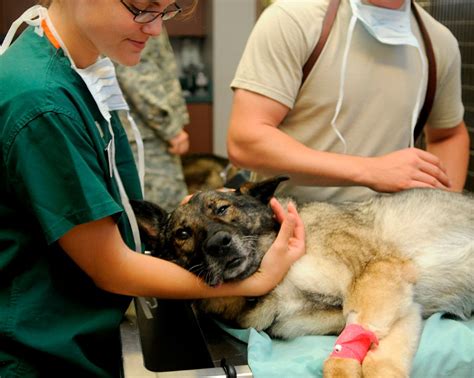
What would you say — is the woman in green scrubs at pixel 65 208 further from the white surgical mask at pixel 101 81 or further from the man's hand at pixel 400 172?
the man's hand at pixel 400 172

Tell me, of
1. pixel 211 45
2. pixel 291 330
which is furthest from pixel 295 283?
pixel 211 45

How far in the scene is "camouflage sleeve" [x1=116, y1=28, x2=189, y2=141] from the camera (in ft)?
10.1

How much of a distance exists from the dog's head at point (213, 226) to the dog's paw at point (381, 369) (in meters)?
0.35

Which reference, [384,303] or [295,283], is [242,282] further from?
[384,303]

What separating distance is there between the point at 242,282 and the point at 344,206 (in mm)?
539

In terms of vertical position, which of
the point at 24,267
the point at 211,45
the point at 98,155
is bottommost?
the point at 211,45

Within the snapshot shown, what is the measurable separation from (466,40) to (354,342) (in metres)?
1.66

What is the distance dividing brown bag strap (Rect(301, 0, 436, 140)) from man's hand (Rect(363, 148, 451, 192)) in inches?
13.2

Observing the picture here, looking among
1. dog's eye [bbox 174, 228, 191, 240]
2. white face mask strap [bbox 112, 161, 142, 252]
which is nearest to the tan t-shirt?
dog's eye [bbox 174, 228, 191, 240]

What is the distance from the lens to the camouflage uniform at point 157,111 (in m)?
3.08

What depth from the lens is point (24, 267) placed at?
3.82ft

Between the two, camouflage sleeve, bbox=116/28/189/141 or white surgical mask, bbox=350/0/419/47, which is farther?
camouflage sleeve, bbox=116/28/189/141

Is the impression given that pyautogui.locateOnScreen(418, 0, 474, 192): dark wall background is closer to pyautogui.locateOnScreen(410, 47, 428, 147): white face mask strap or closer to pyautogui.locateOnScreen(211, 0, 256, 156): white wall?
pyautogui.locateOnScreen(410, 47, 428, 147): white face mask strap

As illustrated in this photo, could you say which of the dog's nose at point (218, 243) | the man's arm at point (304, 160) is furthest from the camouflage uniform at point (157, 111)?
the dog's nose at point (218, 243)
